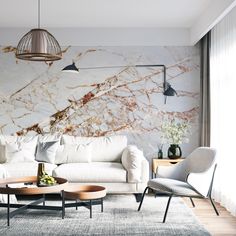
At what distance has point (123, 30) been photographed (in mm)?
7176

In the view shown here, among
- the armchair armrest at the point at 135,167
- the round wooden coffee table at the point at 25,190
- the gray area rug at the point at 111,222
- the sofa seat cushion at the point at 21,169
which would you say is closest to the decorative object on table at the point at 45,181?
the round wooden coffee table at the point at 25,190

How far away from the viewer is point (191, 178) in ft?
15.8

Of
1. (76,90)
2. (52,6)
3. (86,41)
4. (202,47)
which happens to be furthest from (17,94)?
(202,47)

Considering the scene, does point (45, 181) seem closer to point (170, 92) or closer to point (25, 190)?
Answer: point (25, 190)

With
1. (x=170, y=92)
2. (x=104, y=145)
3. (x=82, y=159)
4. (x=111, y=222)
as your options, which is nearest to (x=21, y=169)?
(x=82, y=159)

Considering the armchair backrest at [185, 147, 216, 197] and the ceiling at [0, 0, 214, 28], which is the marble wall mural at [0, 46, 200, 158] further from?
the armchair backrest at [185, 147, 216, 197]

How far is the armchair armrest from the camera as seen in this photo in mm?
5895

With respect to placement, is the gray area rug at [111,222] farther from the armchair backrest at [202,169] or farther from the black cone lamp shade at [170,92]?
the black cone lamp shade at [170,92]

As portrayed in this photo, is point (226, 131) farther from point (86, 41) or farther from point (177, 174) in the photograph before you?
point (86, 41)

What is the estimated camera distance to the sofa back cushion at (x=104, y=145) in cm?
664

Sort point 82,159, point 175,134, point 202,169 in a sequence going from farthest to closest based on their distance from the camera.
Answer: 1. point 175,134
2. point 82,159
3. point 202,169

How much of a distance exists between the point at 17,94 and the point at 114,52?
5.62ft

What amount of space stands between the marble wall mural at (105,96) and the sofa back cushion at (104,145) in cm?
34

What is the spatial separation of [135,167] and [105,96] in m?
1.67
